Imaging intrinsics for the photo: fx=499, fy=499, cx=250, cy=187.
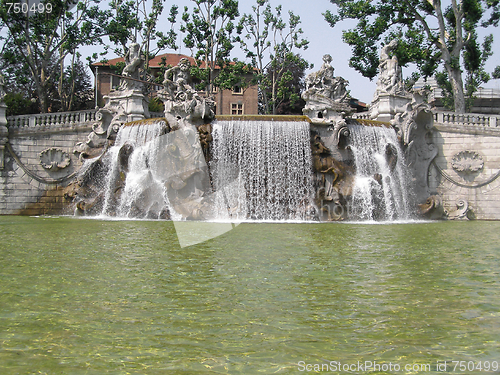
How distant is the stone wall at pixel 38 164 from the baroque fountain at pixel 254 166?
4.99 ft

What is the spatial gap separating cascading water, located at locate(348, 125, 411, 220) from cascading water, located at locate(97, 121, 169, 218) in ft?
25.4

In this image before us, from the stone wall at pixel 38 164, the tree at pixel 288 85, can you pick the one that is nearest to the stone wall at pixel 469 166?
the tree at pixel 288 85

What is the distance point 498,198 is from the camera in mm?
23047

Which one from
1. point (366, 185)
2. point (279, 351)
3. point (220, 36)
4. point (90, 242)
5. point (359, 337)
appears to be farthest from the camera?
point (220, 36)

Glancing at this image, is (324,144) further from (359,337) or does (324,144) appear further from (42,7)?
(42,7)

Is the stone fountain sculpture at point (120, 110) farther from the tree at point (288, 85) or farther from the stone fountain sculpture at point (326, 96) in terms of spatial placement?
the tree at point (288, 85)

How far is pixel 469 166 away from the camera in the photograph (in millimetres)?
23172

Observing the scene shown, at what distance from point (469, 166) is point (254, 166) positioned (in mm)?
10531

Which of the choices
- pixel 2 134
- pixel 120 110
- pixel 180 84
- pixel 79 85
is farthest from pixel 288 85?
pixel 2 134

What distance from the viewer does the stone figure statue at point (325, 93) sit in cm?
2167

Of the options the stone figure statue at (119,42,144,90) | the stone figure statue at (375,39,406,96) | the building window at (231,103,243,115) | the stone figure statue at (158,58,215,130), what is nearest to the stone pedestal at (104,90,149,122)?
the stone figure statue at (119,42,144,90)

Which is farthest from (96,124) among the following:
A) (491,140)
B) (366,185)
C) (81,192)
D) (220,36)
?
(491,140)

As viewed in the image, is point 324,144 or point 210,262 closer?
point 210,262

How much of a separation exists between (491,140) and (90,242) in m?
19.5
